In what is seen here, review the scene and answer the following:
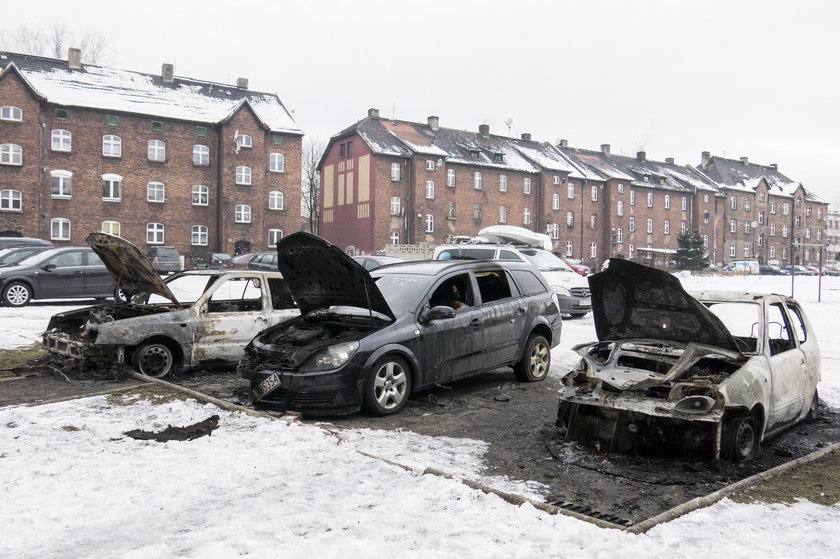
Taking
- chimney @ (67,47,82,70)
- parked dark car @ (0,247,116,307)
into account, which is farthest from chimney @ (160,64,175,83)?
parked dark car @ (0,247,116,307)

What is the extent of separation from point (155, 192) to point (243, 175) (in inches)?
218

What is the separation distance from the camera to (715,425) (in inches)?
206

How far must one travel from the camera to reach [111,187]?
41500mm

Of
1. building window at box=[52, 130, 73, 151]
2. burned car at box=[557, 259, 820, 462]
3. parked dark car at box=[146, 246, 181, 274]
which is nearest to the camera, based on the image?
burned car at box=[557, 259, 820, 462]

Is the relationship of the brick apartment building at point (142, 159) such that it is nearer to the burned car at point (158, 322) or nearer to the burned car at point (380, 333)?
the burned car at point (158, 322)

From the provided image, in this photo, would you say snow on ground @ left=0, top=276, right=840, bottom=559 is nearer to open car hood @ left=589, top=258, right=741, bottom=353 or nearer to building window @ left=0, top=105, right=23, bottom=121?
open car hood @ left=589, top=258, right=741, bottom=353

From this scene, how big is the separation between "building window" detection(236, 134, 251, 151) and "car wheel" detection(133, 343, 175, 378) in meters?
37.3

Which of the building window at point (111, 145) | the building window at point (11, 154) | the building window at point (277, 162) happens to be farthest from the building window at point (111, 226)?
the building window at point (277, 162)

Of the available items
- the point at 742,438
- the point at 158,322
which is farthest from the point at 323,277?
the point at 742,438

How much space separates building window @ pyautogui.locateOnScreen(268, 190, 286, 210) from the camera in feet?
151

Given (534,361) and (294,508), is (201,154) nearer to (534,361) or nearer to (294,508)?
(534,361)

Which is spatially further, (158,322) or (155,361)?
(155,361)

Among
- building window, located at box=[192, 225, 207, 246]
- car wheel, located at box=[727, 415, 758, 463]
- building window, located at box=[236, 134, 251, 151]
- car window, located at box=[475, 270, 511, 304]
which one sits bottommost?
car wheel, located at box=[727, 415, 758, 463]

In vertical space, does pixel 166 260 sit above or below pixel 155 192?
below
